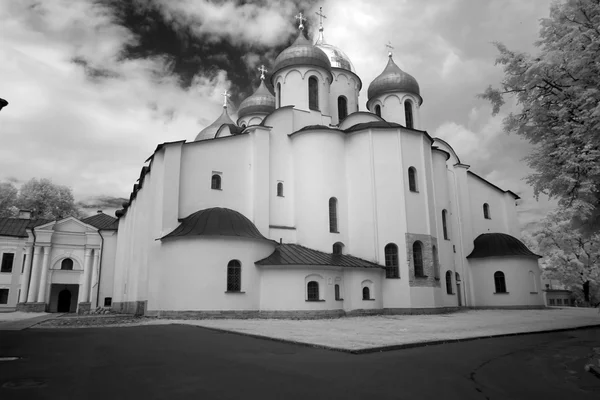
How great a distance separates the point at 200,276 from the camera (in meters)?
20.2

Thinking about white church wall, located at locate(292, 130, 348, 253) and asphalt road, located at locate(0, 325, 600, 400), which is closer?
asphalt road, located at locate(0, 325, 600, 400)

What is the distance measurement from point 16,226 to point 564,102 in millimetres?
39588

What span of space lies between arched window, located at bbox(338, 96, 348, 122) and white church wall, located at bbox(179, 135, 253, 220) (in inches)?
376

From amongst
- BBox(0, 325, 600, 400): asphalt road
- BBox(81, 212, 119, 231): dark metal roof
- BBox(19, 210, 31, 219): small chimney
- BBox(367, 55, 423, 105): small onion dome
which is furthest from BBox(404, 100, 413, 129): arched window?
BBox(19, 210, 31, 219): small chimney

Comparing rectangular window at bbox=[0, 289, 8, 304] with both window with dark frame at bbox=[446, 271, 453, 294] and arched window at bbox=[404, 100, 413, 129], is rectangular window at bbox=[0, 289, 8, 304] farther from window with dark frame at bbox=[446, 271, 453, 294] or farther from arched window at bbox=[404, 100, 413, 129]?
arched window at bbox=[404, 100, 413, 129]

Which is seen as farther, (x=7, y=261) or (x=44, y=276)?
(x=7, y=261)

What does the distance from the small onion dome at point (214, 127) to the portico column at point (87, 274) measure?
1320 centimetres

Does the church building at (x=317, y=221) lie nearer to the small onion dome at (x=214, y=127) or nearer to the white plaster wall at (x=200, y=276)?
the white plaster wall at (x=200, y=276)

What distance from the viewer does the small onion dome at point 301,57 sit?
94.6 ft

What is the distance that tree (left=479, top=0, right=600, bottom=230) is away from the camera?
29.3 ft

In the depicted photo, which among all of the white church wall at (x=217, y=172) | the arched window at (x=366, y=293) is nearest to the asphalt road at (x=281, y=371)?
the arched window at (x=366, y=293)

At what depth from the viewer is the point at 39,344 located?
997 cm

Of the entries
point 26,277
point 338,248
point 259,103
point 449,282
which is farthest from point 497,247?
point 26,277

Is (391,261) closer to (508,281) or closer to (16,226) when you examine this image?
(508,281)
